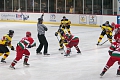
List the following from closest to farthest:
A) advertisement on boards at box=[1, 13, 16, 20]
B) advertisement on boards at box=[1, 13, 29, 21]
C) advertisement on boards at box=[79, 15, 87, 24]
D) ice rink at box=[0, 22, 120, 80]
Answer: ice rink at box=[0, 22, 120, 80] < advertisement on boards at box=[79, 15, 87, 24] < advertisement on boards at box=[1, 13, 29, 21] < advertisement on boards at box=[1, 13, 16, 20]

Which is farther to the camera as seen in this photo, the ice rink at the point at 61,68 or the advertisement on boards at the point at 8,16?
the advertisement on boards at the point at 8,16

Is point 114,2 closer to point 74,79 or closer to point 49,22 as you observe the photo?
point 49,22

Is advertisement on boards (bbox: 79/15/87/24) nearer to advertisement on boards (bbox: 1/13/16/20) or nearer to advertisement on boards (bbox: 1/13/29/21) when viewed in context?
advertisement on boards (bbox: 1/13/29/21)

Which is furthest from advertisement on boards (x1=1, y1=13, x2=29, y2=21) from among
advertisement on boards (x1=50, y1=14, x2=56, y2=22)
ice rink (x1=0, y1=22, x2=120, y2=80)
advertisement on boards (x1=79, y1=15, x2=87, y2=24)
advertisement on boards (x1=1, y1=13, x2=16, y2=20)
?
ice rink (x1=0, y1=22, x2=120, y2=80)

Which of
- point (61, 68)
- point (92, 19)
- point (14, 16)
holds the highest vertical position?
point (14, 16)

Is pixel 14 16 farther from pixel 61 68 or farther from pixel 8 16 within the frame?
pixel 61 68

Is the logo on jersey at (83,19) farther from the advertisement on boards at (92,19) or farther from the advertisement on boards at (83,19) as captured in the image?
the advertisement on boards at (92,19)

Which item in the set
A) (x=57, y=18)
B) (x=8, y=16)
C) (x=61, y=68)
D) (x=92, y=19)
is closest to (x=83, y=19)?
(x=92, y=19)

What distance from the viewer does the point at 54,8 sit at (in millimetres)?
28625

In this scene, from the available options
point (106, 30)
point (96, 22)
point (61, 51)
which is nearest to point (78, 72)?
point (61, 51)

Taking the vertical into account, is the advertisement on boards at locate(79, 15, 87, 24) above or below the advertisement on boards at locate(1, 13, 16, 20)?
below

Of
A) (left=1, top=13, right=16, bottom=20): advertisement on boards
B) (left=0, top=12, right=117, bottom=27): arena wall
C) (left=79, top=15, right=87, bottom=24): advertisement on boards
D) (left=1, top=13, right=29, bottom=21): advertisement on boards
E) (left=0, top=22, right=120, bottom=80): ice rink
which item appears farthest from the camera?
(left=1, top=13, right=16, bottom=20): advertisement on boards

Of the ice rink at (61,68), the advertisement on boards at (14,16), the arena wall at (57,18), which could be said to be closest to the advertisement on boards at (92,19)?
the arena wall at (57,18)

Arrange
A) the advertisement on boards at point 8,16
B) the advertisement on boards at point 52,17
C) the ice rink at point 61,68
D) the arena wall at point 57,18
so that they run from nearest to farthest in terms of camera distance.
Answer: the ice rink at point 61,68, the arena wall at point 57,18, the advertisement on boards at point 52,17, the advertisement on boards at point 8,16
